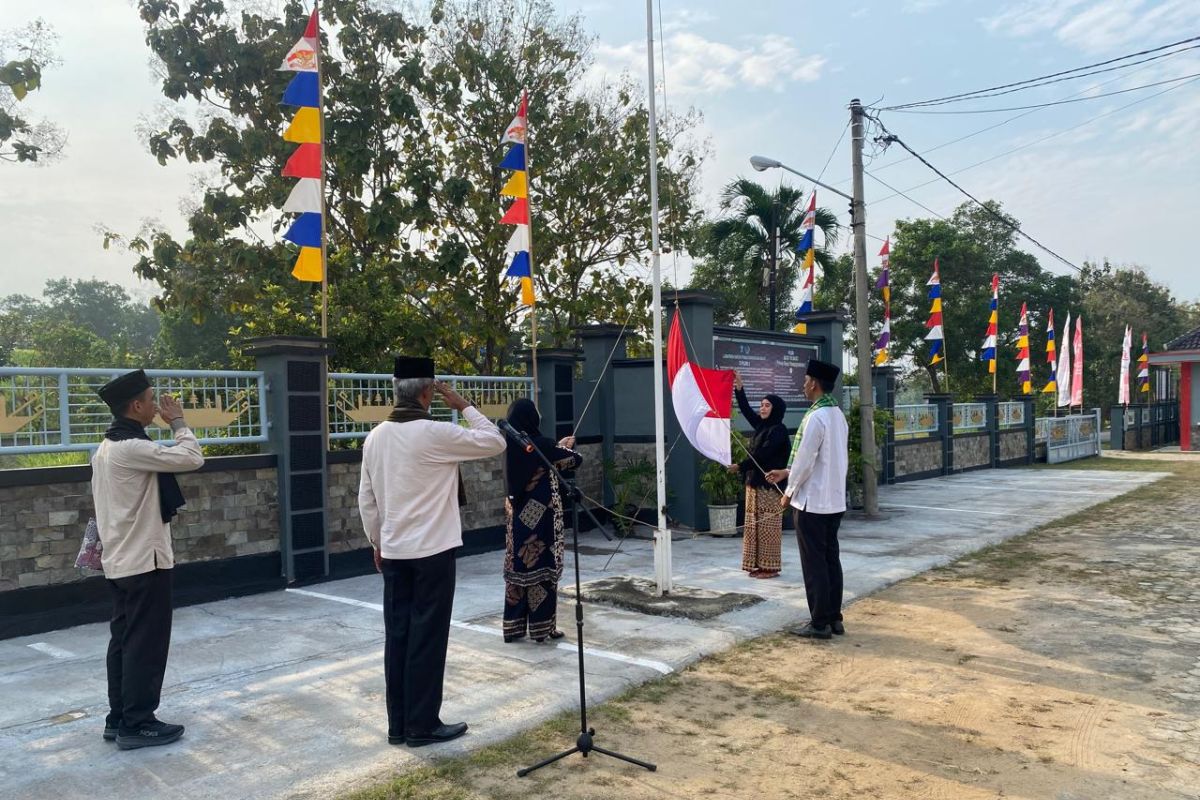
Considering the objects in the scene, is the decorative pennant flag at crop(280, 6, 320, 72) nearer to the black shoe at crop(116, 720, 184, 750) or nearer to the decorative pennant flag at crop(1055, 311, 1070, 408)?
the black shoe at crop(116, 720, 184, 750)

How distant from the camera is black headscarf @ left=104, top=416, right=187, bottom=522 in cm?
409

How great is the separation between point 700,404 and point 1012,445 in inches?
695

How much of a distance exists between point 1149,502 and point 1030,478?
4.47m

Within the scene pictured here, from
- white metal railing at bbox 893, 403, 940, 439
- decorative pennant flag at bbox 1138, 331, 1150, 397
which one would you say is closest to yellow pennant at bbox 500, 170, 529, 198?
white metal railing at bbox 893, 403, 940, 439

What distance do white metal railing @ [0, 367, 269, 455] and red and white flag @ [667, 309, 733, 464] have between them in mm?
3707

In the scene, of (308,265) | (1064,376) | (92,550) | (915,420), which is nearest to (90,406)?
(308,265)

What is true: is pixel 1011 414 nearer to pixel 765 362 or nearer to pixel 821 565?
pixel 765 362

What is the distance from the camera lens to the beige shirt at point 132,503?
4.01 metres

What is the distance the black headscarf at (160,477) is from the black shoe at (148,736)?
3.21ft

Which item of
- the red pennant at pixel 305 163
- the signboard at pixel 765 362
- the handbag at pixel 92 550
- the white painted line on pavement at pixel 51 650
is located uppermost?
the red pennant at pixel 305 163

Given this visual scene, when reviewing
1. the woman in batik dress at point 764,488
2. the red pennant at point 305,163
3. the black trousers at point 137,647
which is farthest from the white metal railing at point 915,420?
Answer: the black trousers at point 137,647

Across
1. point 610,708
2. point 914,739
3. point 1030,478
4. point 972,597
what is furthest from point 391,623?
point 1030,478

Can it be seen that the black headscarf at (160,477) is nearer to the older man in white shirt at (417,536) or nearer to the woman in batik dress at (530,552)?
the older man in white shirt at (417,536)

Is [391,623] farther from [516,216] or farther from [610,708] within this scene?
[516,216]
